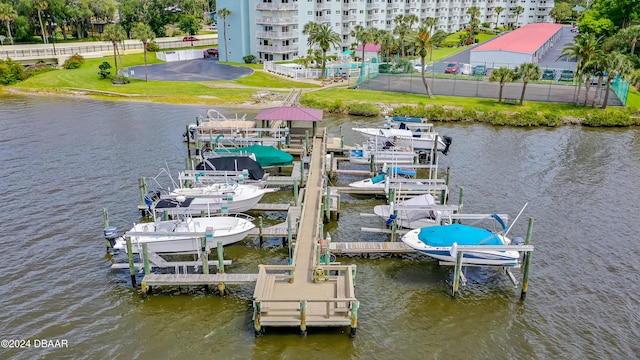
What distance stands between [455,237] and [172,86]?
2483 inches

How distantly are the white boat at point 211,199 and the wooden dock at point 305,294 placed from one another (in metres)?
6.55

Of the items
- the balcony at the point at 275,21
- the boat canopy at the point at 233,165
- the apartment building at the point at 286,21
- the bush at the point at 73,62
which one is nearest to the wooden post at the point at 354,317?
the boat canopy at the point at 233,165

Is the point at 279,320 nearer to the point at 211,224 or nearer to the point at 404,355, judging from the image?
the point at 404,355

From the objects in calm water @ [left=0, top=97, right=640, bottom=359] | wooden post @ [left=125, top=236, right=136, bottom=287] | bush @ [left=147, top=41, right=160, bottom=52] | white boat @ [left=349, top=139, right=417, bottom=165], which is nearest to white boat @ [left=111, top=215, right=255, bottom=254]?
wooden post @ [left=125, top=236, right=136, bottom=287]

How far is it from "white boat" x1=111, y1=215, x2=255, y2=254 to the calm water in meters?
1.90

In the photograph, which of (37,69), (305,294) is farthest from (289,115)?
(37,69)

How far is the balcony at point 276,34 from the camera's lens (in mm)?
94375

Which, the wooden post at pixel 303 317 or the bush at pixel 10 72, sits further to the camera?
the bush at pixel 10 72

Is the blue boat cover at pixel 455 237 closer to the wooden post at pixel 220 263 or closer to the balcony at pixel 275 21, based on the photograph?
the wooden post at pixel 220 263

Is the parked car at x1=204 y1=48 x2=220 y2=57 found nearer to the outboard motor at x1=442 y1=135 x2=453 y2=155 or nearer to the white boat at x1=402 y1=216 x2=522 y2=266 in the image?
the outboard motor at x1=442 y1=135 x2=453 y2=155

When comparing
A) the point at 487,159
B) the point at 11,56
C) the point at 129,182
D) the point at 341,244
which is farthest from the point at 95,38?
the point at 341,244

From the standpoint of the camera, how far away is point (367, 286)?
27.5 metres

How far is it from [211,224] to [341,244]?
780cm

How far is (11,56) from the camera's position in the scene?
9444 cm
